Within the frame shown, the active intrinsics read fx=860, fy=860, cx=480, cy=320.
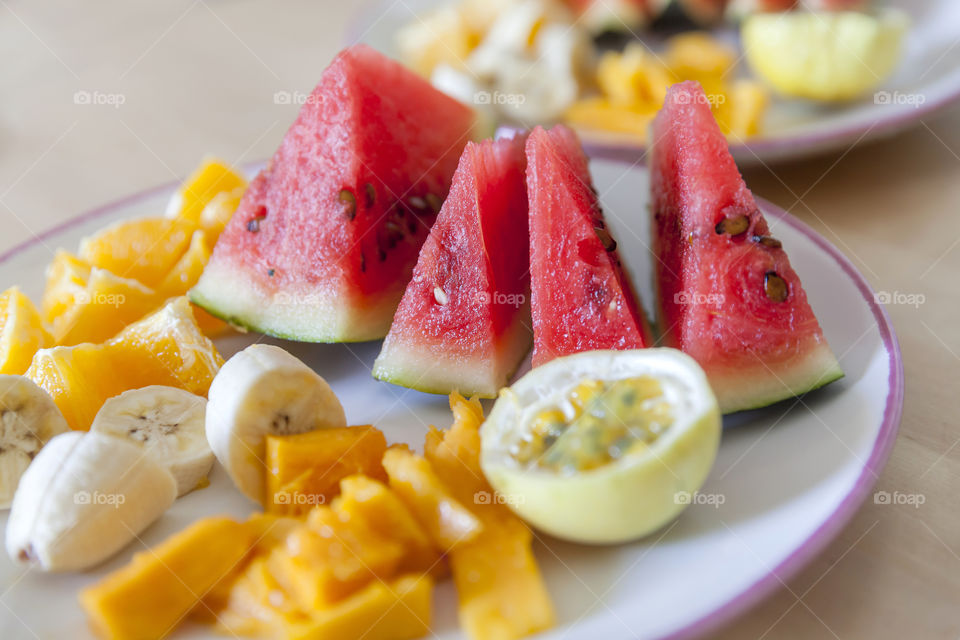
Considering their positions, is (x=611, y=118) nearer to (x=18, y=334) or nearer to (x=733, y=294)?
(x=733, y=294)

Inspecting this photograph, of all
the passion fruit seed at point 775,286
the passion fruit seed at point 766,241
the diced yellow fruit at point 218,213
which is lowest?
the passion fruit seed at point 775,286

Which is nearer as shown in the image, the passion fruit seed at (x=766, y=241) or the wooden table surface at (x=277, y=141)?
the wooden table surface at (x=277, y=141)

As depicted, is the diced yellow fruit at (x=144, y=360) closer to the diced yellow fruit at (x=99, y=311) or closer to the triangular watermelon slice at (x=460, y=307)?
the diced yellow fruit at (x=99, y=311)

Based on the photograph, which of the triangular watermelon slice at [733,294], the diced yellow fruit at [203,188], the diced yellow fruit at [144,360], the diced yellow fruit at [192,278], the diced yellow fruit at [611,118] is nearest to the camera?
the triangular watermelon slice at [733,294]

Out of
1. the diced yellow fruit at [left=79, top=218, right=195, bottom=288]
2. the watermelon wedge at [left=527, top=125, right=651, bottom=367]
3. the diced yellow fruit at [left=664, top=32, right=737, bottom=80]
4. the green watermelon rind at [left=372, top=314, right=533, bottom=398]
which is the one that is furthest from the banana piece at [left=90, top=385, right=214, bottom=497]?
the diced yellow fruit at [left=664, top=32, right=737, bottom=80]

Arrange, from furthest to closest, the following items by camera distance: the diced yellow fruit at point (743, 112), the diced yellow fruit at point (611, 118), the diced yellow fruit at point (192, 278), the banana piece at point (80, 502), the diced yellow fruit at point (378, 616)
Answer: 1. the diced yellow fruit at point (611, 118)
2. the diced yellow fruit at point (743, 112)
3. the diced yellow fruit at point (192, 278)
4. the banana piece at point (80, 502)
5. the diced yellow fruit at point (378, 616)

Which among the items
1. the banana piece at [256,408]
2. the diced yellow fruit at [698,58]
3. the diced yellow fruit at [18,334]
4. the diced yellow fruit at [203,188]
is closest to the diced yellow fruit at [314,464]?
the banana piece at [256,408]
